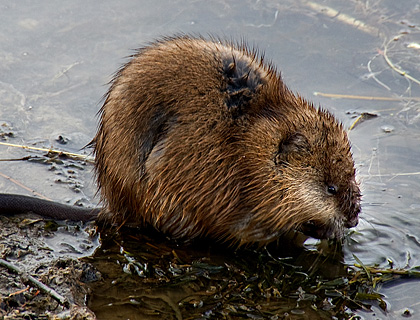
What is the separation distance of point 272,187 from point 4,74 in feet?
9.44

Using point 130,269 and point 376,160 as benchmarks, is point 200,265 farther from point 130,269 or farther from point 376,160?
point 376,160

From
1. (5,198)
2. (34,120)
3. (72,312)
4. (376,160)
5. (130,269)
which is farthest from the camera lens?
(34,120)

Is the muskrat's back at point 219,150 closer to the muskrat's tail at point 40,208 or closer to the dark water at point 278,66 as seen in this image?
the muskrat's tail at point 40,208

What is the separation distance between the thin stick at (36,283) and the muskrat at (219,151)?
0.81m

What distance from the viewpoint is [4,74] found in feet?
18.7

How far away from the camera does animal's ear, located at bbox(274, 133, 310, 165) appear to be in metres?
3.90

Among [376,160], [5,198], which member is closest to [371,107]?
[376,160]

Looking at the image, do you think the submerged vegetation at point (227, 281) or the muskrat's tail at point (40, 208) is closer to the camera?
the submerged vegetation at point (227, 281)

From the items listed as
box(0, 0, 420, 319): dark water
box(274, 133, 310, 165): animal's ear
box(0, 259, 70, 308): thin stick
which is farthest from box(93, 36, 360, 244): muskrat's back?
box(0, 259, 70, 308): thin stick

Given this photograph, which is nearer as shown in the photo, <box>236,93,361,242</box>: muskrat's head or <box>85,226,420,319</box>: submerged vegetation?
<box>85,226,420,319</box>: submerged vegetation

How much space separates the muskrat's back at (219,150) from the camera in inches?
149

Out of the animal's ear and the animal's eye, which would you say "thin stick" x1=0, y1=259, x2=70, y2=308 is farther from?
the animal's eye

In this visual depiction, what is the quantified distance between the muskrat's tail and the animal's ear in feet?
3.89

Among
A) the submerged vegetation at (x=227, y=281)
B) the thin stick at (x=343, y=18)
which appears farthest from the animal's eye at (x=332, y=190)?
the thin stick at (x=343, y=18)
